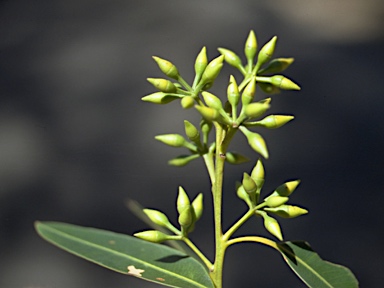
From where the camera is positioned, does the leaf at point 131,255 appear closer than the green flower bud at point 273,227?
No

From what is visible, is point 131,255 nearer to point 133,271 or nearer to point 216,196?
point 133,271

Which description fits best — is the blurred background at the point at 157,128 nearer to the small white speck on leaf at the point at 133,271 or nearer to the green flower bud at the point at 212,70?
the small white speck on leaf at the point at 133,271

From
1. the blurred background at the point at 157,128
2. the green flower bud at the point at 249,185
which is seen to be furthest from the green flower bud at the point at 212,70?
the blurred background at the point at 157,128

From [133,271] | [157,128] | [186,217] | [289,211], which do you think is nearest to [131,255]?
[133,271]

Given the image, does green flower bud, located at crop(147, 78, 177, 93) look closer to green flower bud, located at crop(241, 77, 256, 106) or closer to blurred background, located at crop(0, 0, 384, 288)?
green flower bud, located at crop(241, 77, 256, 106)

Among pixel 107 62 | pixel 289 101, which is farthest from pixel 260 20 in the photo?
pixel 107 62

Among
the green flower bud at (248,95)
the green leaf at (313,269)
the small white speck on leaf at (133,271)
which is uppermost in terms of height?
the green flower bud at (248,95)
